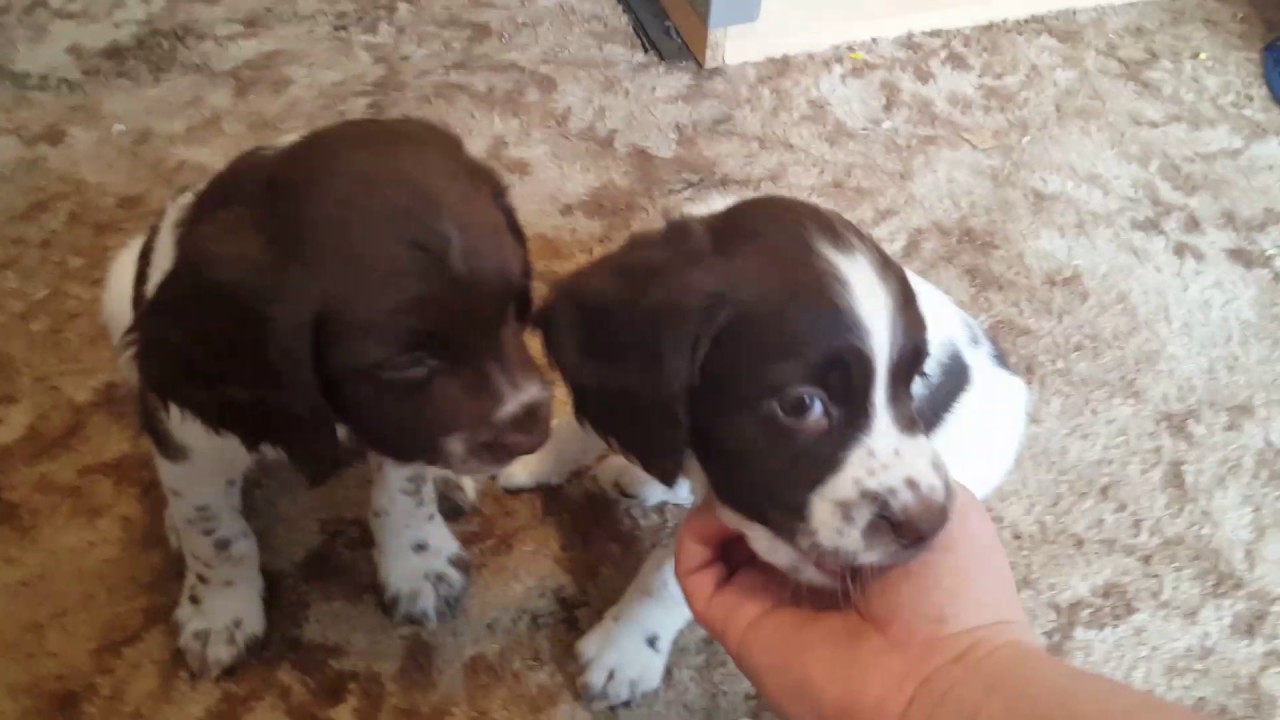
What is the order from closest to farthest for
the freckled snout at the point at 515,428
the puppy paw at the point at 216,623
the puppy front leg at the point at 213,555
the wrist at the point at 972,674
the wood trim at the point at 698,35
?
the wrist at the point at 972,674 → the freckled snout at the point at 515,428 → the puppy front leg at the point at 213,555 → the puppy paw at the point at 216,623 → the wood trim at the point at 698,35

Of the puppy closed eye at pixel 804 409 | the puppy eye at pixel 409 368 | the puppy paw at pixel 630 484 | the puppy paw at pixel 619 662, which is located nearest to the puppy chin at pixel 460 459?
the puppy eye at pixel 409 368

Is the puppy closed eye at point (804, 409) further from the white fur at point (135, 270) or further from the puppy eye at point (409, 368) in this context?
the white fur at point (135, 270)

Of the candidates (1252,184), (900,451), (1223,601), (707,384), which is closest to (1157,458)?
(1223,601)

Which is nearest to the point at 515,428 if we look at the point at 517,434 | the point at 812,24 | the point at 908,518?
the point at 517,434

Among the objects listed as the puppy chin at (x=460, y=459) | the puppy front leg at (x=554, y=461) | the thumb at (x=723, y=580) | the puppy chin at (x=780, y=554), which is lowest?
the puppy front leg at (x=554, y=461)

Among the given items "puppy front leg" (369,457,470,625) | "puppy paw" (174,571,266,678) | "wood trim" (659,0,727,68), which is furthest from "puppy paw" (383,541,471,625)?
"wood trim" (659,0,727,68)

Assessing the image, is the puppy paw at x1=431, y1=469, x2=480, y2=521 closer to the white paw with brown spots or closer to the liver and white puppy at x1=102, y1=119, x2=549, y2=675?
the white paw with brown spots
